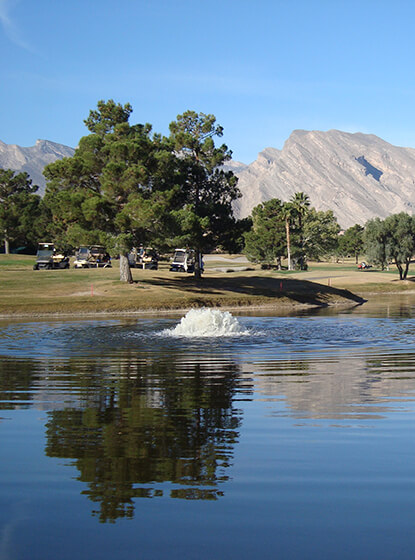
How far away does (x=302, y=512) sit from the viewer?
5.82m

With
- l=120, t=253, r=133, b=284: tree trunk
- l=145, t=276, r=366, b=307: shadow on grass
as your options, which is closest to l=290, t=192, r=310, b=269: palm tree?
l=145, t=276, r=366, b=307: shadow on grass

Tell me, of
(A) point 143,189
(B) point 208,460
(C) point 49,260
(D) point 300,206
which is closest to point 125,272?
(A) point 143,189

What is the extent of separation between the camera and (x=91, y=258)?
80625 mm

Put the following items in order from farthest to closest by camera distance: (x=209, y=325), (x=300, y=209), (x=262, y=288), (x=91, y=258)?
(x=300, y=209) < (x=91, y=258) < (x=262, y=288) < (x=209, y=325)

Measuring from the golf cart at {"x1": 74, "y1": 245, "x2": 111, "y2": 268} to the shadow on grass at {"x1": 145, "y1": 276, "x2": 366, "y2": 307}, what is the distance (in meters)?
23.7

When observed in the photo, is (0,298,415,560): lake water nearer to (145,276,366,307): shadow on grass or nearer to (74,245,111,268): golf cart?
(145,276,366,307): shadow on grass

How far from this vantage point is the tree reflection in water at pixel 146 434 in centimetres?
652

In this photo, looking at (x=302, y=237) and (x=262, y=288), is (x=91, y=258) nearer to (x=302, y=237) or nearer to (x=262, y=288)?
(x=262, y=288)

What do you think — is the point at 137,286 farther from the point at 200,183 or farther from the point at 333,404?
the point at 333,404

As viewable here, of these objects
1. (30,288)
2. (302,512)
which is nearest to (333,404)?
(302,512)

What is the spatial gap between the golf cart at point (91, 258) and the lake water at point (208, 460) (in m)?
62.3

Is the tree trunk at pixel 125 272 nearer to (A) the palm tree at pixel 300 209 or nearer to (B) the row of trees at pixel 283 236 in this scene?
(B) the row of trees at pixel 283 236

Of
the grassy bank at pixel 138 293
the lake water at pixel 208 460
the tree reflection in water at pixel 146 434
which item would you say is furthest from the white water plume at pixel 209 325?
the grassy bank at pixel 138 293

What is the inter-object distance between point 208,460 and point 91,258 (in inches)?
2935
